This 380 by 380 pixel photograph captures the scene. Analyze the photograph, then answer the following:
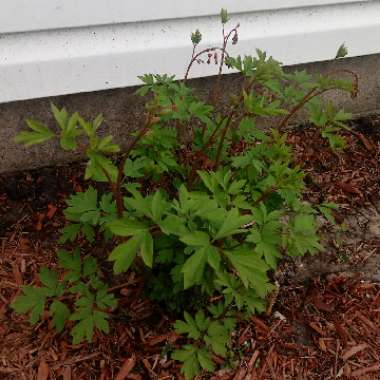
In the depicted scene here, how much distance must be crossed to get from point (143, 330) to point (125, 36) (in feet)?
4.89

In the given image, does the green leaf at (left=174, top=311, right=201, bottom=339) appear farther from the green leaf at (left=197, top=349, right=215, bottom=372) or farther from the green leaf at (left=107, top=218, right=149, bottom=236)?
the green leaf at (left=107, top=218, right=149, bottom=236)

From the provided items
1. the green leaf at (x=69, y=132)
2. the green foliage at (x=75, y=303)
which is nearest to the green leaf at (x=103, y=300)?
the green foliage at (x=75, y=303)

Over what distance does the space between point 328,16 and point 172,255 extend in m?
1.93

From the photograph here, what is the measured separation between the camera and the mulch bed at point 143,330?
76.8 inches

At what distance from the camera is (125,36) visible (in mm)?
2426

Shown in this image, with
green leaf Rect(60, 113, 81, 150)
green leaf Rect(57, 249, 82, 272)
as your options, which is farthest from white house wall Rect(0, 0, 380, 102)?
green leaf Rect(60, 113, 81, 150)

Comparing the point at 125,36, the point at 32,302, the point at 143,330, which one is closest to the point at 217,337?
the point at 143,330

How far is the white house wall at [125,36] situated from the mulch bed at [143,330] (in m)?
0.60

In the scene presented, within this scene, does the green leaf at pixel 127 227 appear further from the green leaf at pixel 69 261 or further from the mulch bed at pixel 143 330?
the mulch bed at pixel 143 330

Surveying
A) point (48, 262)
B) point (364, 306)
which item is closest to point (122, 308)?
point (48, 262)

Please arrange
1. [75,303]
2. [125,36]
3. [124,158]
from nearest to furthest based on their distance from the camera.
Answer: [124,158]
[75,303]
[125,36]

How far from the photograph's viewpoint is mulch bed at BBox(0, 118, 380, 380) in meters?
1.95

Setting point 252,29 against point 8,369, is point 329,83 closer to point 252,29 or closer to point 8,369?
point 252,29

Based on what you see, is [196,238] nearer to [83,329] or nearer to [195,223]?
[195,223]
